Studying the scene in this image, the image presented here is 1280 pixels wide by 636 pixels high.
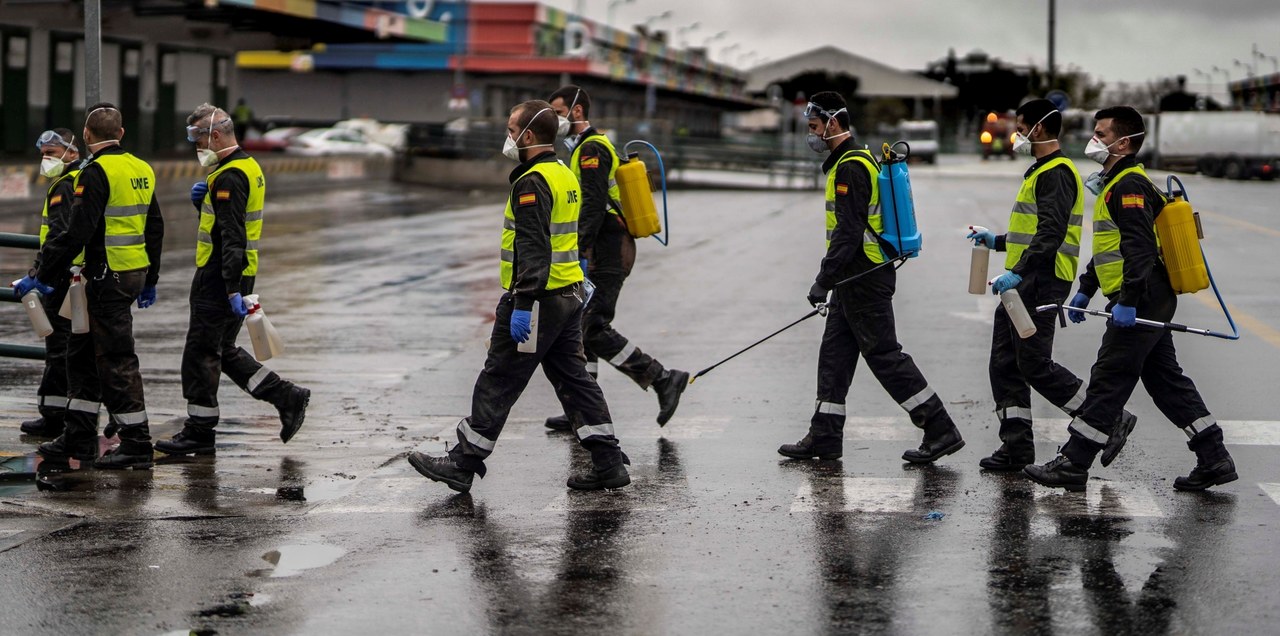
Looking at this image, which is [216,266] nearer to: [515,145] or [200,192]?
[200,192]

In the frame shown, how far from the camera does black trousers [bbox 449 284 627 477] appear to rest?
24.3ft

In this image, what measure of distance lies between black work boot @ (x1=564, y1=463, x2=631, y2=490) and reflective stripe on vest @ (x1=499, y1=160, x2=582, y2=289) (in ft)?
3.08

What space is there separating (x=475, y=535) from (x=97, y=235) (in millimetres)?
2892

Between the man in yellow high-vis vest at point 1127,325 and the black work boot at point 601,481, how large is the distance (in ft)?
6.41

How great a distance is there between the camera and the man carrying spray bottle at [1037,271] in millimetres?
7801

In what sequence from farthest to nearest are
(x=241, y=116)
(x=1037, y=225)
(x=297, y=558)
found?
(x=241, y=116), (x=1037, y=225), (x=297, y=558)

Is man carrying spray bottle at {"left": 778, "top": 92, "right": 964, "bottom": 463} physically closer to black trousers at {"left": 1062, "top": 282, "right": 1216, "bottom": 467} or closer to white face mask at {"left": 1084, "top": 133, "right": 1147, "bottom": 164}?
black trousers at {"left": 1062, "top": 282, "right": 1216, "bottom": 467}

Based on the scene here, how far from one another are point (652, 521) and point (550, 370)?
1.08m

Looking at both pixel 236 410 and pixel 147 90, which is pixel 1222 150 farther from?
pixel 236 410

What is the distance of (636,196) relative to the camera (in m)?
9.01

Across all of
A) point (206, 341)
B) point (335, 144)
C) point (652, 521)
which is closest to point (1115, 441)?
point (652, 521)

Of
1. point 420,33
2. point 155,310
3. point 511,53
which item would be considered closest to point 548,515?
point 155,310

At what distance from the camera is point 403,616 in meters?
5.47

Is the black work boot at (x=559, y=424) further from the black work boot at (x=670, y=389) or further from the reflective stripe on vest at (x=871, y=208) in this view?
the reflective stripe on vest at (x=871, y=208)
